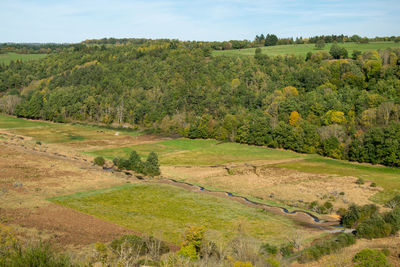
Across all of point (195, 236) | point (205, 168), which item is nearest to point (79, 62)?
point (205, 168)

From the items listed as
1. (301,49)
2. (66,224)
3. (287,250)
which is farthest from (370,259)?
(301,49)

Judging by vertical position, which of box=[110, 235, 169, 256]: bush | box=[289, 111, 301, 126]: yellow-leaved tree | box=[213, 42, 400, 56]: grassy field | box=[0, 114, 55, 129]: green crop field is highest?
box=[213, 42, 400, 56]: grassy field

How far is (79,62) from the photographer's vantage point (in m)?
162

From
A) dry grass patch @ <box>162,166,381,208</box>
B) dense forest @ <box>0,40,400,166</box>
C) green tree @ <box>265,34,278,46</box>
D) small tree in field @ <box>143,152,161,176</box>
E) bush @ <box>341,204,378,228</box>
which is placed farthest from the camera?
green tree @ <box>265,34,278,46</box>

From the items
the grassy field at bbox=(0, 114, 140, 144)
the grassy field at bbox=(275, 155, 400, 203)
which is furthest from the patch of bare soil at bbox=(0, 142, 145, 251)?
the grassy field at bbox=(275, 155, 400, 203)

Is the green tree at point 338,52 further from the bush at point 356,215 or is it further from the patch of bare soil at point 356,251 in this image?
the patch of bare soil at point 356,251

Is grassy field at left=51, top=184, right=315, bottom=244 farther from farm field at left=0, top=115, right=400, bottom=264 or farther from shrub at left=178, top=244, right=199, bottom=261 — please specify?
shrub at left=178, top=244, right=199, bottom=261

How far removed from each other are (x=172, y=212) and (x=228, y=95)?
7505cm

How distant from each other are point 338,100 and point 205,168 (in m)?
39.9

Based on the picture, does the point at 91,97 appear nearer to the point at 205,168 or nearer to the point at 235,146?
the point at 235,146

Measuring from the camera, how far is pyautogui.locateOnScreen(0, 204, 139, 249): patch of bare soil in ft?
121

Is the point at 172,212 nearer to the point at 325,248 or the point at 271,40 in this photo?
the point at 325,248

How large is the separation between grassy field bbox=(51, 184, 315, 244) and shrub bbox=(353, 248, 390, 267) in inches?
374

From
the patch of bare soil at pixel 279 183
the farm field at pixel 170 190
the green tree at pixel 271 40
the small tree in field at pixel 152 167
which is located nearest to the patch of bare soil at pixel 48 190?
the farm field at pixel 170 190
